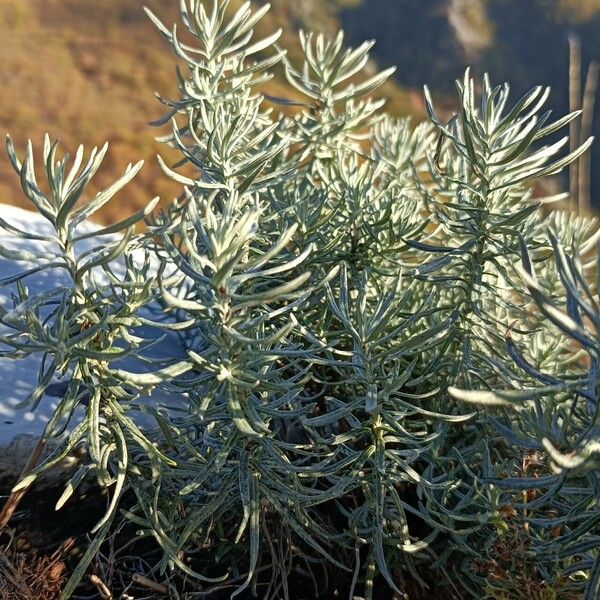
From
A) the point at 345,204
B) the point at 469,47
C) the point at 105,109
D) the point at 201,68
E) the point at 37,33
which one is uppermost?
the point at 469,47

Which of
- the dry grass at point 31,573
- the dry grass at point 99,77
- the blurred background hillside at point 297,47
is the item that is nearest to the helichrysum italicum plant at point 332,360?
the dry grass at point 31,573

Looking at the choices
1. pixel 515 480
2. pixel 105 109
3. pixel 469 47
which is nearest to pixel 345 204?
pixel 515 480

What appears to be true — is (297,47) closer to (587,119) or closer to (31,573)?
(587,119)

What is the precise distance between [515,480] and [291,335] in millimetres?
563

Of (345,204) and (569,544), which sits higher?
(345,204)

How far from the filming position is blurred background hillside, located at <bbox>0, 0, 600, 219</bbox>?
10.8 m

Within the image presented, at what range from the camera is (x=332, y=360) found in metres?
1.17

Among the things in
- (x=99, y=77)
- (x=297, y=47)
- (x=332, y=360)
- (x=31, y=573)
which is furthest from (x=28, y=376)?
(x=297, y=47)

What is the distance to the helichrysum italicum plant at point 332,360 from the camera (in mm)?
1018

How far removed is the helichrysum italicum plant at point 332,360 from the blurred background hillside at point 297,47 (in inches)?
356

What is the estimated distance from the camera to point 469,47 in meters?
12.1

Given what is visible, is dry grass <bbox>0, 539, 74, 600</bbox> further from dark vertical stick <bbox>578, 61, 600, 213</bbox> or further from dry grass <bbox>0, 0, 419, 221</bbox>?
dry grass <bbox>0, 0, 419, 221</bbox>

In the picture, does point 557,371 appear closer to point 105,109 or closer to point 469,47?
point 105,109

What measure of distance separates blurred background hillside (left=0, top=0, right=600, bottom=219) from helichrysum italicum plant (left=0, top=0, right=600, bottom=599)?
29.7 feet
